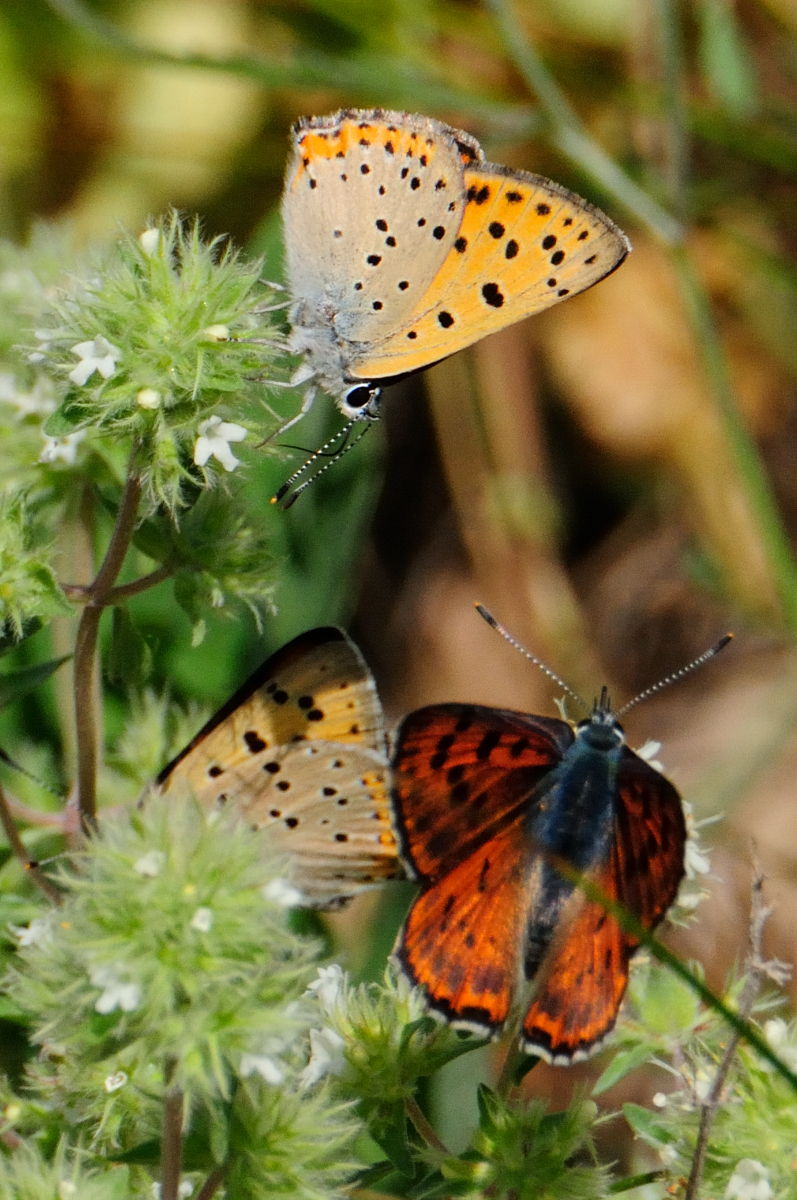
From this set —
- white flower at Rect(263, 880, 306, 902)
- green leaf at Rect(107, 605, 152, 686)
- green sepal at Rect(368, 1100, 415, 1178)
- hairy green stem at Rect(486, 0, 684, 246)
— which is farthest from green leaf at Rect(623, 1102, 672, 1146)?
hairy green stem at Rect(486, 0, 684, 246)

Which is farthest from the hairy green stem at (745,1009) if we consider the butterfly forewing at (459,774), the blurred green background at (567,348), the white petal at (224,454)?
the blurred green background at (567,348)

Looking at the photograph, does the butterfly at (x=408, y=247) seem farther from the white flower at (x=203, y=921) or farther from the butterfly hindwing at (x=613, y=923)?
the white flower at (x=203, y=921)

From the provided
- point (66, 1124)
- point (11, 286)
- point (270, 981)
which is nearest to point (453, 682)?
point (11, 286)

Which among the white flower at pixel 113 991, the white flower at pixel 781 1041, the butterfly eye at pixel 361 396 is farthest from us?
the butterfly eye at pixel 361 396

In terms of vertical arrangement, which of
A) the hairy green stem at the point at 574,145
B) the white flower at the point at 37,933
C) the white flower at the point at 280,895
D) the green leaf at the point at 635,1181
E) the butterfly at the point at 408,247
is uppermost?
the hairy green stem at the point at 574,145

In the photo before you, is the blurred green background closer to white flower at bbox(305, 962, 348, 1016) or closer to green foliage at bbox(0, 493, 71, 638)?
white flower at bbox(305, 962, 348, 1016)

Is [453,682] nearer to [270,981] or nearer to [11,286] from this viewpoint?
[11,286]

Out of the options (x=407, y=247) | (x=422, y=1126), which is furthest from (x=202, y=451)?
(x=422, y=1126)
